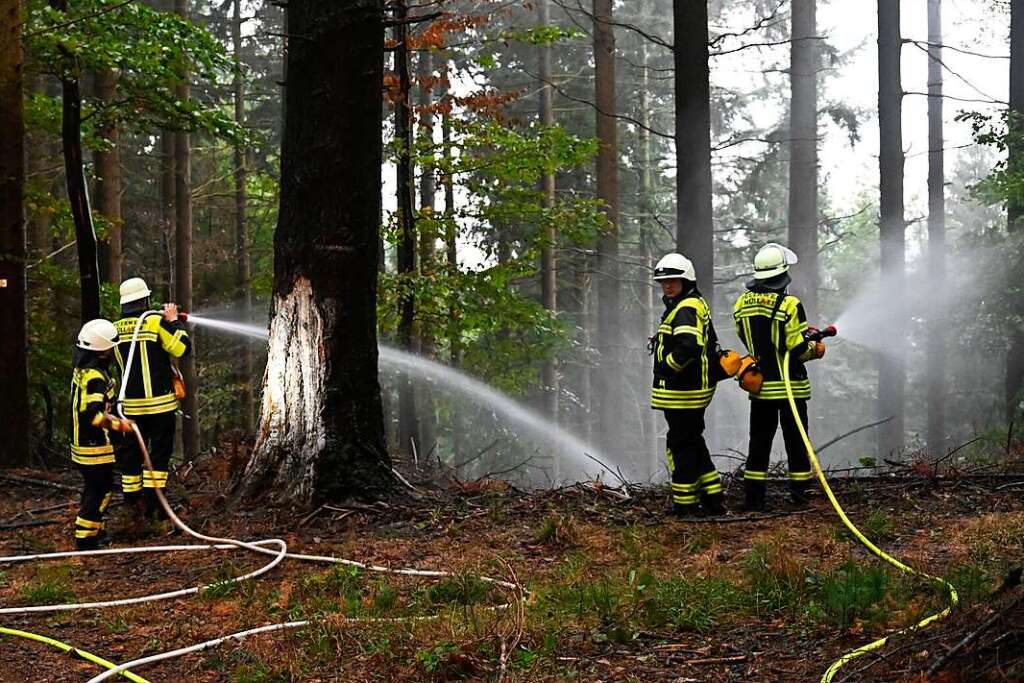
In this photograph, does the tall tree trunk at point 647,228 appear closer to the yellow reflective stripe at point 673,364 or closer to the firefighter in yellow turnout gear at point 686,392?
the firefighter in yellow turnout gear at point 686,392

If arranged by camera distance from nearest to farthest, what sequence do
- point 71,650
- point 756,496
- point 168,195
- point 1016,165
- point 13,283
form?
point 71,650 → point 756,496 → point 13,283 → point 1016,165 → point 168,195

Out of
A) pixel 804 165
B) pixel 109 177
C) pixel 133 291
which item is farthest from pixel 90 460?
pixel 804 165

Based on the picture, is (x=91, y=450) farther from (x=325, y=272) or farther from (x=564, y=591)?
(x=564, y=591)

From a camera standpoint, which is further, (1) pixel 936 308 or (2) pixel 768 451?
(1) pixel 936 308

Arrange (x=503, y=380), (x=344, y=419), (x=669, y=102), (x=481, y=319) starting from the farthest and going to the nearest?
(x=669, y=102) < (x=503, y=380) < (x=481, y=319) < (x=344, y=419)

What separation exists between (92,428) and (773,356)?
17.3ft

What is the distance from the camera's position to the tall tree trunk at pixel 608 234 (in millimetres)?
20045

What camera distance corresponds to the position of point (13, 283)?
11.7 metres

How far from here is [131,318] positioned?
8.62 m

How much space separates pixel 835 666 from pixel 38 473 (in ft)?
33.2

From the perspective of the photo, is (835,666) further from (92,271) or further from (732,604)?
(92,271)

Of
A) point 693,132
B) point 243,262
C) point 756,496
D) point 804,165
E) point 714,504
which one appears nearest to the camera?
point 714,504

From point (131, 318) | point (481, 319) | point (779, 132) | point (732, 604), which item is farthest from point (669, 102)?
point (732, 604)

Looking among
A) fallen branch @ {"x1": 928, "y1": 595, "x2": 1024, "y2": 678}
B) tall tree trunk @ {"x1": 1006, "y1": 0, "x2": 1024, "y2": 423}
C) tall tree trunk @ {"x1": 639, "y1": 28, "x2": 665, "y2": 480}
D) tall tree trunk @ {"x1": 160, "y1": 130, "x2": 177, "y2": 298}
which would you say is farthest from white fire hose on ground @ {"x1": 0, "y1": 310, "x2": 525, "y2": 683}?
tall tree trunk @ {"x1": 639, "y1": 28, "x2": 665, "y2": 480}
